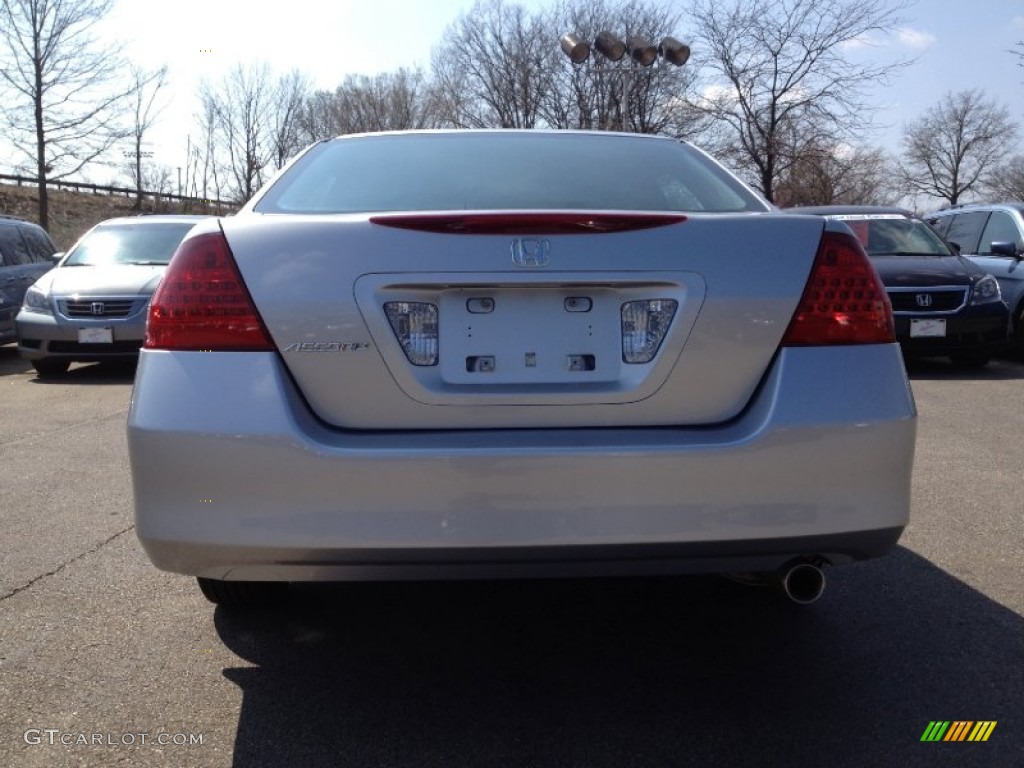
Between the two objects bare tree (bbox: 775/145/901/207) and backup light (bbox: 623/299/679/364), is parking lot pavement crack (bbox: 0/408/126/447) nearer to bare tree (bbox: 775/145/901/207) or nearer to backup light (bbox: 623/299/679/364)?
Answer: backup light (bbox: 623/299/679/364)

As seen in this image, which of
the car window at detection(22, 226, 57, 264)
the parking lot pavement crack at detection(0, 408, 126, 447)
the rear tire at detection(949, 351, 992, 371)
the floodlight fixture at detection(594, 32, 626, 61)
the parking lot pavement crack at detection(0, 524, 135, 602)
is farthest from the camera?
the floodlight fixture at detection(594, 32, 626, 61)

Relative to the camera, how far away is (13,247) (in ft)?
42.1

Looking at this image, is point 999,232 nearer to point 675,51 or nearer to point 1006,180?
point 675,51

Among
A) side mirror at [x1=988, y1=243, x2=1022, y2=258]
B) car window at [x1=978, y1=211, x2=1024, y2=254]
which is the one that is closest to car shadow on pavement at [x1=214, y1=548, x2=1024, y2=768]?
side mirror at [x1=988, y1=243, x2=1022, y2=258]

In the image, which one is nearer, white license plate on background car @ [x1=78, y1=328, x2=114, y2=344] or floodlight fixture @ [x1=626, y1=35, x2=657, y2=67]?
white license plate on background car @ [x1=78, y1=328, x2=114, y2=344]

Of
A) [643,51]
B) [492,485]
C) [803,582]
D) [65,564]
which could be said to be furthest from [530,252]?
[643,51]

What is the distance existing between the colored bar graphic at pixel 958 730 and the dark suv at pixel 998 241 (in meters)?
9.18

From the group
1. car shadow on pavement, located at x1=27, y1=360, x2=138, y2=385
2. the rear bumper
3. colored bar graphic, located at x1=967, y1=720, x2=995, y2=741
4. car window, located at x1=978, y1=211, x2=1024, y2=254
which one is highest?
car window, located at x1=978, y1=211, x2=1024, y2=254

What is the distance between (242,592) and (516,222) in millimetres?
1552

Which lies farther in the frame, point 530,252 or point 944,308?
point 944,308

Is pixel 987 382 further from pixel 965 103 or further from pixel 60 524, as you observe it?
pixel 965 103

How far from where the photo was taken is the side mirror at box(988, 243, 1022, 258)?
426 inches

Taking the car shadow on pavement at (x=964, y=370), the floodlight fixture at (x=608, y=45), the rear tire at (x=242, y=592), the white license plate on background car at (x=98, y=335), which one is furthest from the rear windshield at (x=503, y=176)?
the floodlight fixture at (x=608, y=45)

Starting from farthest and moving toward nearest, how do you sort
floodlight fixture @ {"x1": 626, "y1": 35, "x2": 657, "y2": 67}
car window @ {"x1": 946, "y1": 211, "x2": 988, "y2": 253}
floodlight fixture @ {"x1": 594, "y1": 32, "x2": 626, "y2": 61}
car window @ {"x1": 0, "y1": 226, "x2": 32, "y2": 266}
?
floodlight fixture @ {"x1": 626, "y1": 35, "x2": 657, "y2": 67} < floodlight fixture @ {"x1": 594, "y1": 32, "x2": 626, "y2": 61} < car window @ {"x1": 0, "y1": 226, "x2": 32, "y2": 266} < car window @ {"x1": 946, "y1": 211, "x2": 988, "y2": 253}
